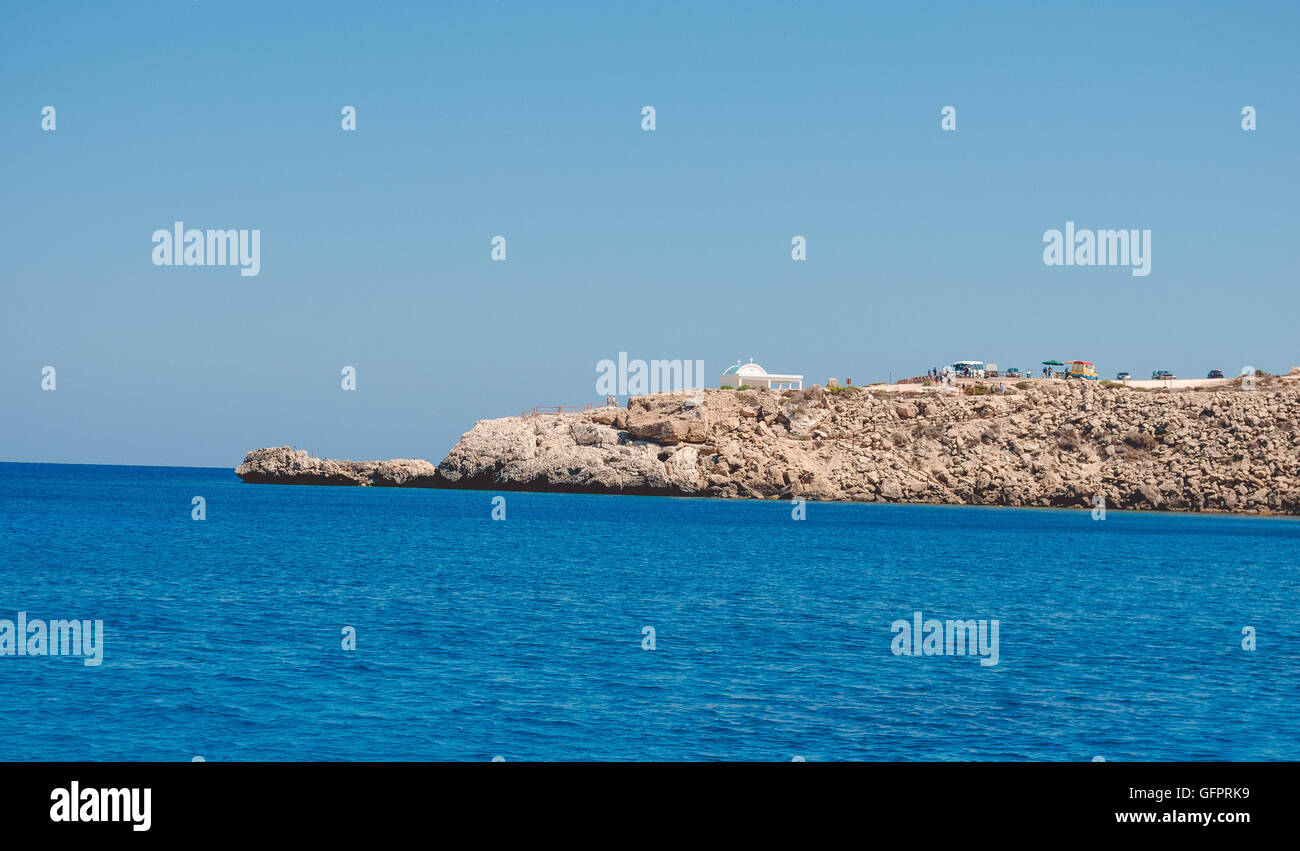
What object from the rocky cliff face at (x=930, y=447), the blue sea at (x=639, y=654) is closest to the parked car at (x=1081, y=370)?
the rocky cliff face at (x=930, y=447)

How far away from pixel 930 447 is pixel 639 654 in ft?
329

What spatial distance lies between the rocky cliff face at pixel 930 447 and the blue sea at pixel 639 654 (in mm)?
52266

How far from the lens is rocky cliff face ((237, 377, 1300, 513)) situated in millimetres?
109125

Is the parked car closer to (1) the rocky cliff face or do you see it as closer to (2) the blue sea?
(1) the rocky cliff face

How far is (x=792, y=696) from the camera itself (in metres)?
20.8

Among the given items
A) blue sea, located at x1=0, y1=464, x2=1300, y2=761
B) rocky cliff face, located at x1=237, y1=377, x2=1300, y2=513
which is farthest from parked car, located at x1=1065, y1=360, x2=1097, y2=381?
blue sea, located at x1=0, y1=464, x2=1300, y2=761

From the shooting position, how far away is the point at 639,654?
2570 cm

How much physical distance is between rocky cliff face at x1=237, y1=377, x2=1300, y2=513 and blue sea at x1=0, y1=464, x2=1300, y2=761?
171 ft

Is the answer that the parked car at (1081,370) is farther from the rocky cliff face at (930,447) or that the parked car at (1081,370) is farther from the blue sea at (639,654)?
the blue sea at (639,654)

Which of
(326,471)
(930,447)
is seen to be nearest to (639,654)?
(930,447)

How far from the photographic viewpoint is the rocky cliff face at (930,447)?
358 feet

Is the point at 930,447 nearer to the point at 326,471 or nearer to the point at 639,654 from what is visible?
the point at 326,471
